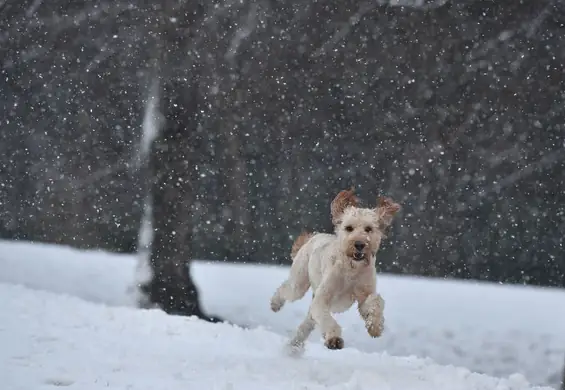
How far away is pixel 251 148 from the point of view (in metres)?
11.1

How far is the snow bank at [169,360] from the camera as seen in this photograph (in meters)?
4.68

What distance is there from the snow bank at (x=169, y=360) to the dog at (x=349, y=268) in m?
0.34

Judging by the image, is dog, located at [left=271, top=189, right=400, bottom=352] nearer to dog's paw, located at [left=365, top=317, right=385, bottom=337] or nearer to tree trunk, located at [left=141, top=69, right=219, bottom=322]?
dog's paw, located at [left=365, top=317, right=385, bottom=337]

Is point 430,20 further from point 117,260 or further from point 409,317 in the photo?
point 117,260

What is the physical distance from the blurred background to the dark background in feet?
0.06

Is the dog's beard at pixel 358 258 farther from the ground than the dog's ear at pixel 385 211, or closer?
closer

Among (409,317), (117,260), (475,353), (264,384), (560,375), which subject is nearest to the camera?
(264,384)

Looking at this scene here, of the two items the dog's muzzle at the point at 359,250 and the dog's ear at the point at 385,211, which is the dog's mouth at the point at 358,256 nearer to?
the dog's muzzle at the point at 359,250

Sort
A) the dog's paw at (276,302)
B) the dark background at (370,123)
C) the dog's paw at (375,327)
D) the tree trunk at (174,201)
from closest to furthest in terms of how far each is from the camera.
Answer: the dog's paw at (375,327) < the dog's paw at (276,302) < the tree trunk at (174,201) < the dark background at (370,123)

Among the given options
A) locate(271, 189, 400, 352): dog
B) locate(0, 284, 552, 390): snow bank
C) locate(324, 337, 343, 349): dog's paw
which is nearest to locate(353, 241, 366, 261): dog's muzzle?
locate(271, 189, 400, 352): dog

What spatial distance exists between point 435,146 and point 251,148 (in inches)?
94.9

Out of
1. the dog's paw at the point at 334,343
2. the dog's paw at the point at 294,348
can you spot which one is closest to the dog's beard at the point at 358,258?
the dog's paw at the point at 334,343

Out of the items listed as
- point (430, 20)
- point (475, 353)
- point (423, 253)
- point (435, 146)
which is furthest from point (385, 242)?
point (430, 20)

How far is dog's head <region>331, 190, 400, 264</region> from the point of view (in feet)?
16.9
